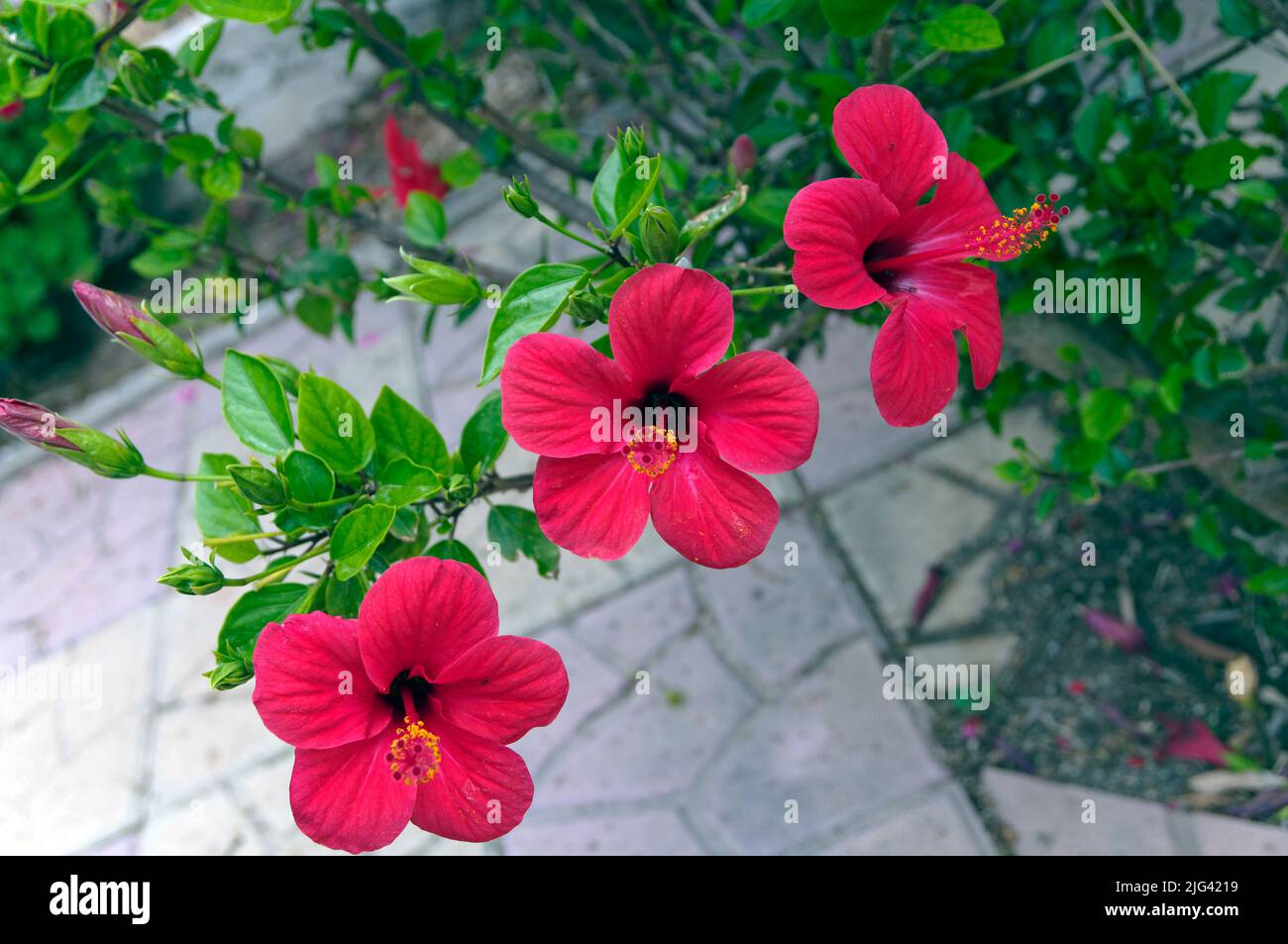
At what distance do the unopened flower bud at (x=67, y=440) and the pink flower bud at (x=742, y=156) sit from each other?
Result: 829 millimetres

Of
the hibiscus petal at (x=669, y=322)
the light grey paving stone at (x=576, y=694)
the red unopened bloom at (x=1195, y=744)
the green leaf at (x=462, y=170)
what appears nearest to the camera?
the hibiscus petal at (x=669, y=322)

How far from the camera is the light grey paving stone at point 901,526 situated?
8.04 ft

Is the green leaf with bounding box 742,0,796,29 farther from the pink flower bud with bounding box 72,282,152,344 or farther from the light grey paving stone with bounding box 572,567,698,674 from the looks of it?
the light grey paving stone with bounding box 572,567,698,674

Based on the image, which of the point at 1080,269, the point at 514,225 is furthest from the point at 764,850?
the point at 514,225

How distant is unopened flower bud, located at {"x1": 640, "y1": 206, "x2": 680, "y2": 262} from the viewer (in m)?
0.93

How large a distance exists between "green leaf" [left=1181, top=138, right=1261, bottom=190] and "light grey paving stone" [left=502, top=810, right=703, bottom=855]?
5.15 feet

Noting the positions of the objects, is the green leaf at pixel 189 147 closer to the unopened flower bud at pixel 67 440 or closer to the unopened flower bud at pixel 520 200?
the unopened flower bud at pixel 67 440

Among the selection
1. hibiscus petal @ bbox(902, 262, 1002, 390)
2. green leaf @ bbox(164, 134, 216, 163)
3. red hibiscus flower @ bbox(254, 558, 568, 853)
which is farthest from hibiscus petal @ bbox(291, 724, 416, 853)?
green leaf @ bbox(164, 134, 216, 163)

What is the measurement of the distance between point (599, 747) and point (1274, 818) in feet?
4.54

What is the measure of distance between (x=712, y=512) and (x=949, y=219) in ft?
1.32

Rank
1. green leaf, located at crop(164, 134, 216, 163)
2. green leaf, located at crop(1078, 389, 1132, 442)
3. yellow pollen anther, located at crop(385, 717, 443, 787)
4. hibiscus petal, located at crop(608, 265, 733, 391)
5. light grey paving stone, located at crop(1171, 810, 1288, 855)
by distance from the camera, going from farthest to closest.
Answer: light grey paving stone, located at crop(1171, 810, 1288, 855) → green leaf, located at crop(1078, 389, 1132, 442) → green leaf, located at crop(164, 134, 216, 163) → yellow pollen anther, located at crop(385, 717, 443, 787) → hibiscus petal, located at crop(608, 265, 733, 391)

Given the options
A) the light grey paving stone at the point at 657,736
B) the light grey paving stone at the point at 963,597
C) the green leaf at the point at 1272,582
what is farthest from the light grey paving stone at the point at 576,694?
the green leaf at the point at 1272,582

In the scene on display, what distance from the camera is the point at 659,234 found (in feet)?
3.13

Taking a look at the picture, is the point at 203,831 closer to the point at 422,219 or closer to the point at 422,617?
the point at 422,219
